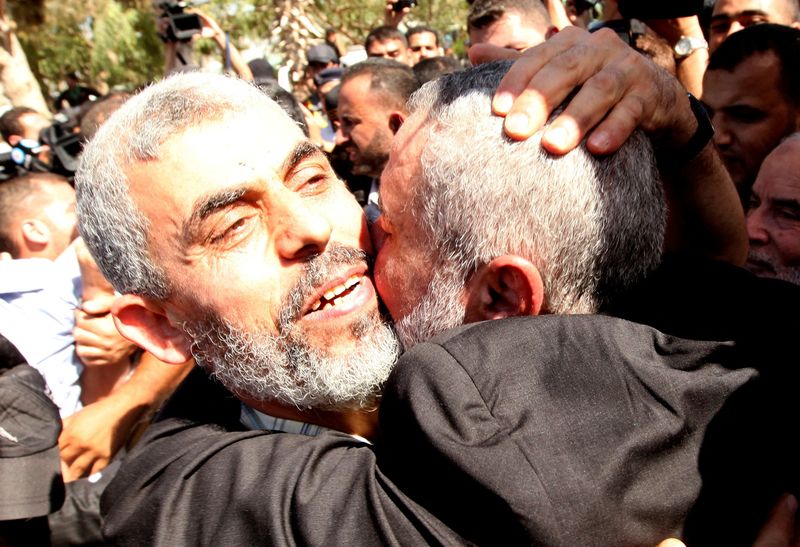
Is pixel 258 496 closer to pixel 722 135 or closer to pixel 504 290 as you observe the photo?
pixel 504 290

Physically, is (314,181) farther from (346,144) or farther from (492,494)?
(346,144)

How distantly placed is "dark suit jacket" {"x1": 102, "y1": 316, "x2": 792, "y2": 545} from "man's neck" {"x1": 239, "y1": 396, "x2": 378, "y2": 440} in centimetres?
61

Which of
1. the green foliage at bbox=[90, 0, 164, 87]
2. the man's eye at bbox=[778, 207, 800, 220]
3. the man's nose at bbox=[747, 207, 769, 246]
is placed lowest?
the green foliage at bbox=[90, 0, 164, 87]

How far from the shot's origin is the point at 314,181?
2.22 metres

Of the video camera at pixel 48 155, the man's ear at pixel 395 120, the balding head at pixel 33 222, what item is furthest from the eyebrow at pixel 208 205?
the video camera at pixel 48 155

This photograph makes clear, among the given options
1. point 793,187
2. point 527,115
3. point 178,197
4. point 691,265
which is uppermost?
point 527,115

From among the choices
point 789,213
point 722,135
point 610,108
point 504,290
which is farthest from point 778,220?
point 504,290

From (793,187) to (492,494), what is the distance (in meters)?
2.12

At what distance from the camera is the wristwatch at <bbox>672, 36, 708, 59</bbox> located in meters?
4.88

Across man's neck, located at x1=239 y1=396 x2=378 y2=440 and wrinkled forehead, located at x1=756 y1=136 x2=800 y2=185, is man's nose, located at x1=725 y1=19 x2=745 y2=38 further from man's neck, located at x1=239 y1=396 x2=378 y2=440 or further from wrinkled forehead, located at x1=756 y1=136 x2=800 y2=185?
man's neck, located at x1=239 y1=396 x2=378 y2=440

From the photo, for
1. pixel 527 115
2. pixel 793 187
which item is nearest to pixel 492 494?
pixel 527 115

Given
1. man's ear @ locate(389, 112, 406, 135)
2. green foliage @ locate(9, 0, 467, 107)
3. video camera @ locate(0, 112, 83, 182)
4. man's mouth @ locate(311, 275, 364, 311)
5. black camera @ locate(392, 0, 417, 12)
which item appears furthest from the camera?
green foliage @ locate(9, 0, 467, 107)

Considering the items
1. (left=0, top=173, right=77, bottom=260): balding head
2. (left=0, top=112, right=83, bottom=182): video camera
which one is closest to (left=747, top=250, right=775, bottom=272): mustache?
(left=0, top=173, right=77, bottom=260): balding head

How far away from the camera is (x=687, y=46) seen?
192 inches
